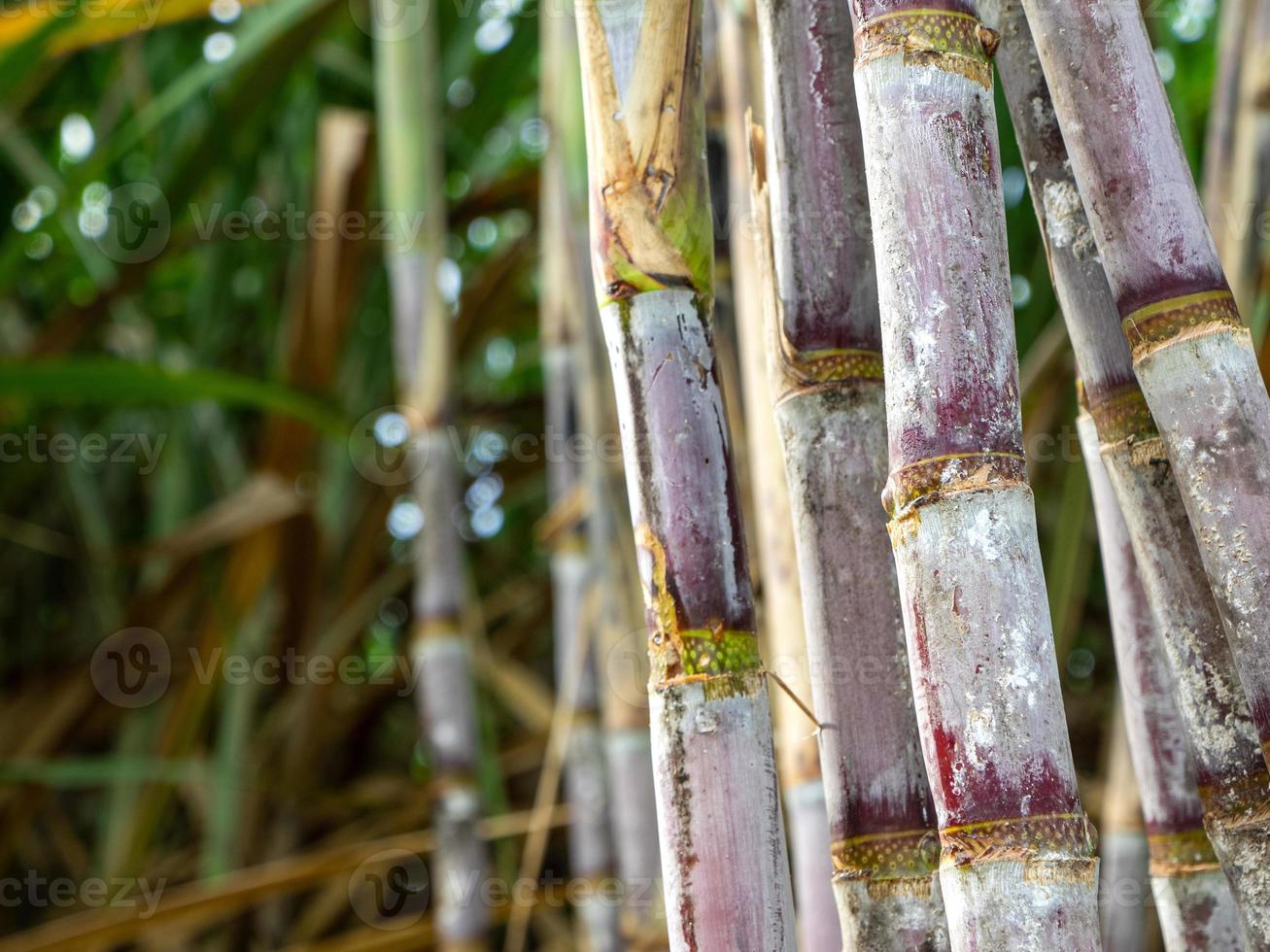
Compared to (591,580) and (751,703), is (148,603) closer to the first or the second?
(591,580)

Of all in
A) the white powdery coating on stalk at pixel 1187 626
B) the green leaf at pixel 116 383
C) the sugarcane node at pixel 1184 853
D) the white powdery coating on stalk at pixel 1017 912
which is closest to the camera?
the white powdery coating on stalk at pixel 1017 912

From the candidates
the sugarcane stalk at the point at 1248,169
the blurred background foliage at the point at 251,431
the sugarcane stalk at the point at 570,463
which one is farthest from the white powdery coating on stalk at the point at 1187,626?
the blurred background foliage at the point at 251,431

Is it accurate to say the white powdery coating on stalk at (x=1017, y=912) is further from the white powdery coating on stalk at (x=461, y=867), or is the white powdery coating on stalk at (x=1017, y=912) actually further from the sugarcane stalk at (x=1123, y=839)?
the white powdery coating on stalk at (x=461, y=867)

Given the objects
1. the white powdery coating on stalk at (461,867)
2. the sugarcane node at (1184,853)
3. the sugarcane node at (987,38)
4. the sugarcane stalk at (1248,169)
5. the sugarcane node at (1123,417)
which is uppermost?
the sugarcane stalk at (1248,169)

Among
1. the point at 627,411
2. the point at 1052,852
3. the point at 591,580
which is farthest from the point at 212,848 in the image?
the point at 1052,852

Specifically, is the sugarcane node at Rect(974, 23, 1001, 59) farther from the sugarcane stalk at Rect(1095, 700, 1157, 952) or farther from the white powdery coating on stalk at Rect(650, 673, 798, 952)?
the sugarcane stalk at Rect(1095, 700, 1157, 952)

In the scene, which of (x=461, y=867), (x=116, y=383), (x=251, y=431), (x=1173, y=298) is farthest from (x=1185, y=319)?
(x=251, y=431)

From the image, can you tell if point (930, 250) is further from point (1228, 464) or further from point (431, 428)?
point (431, 428)
